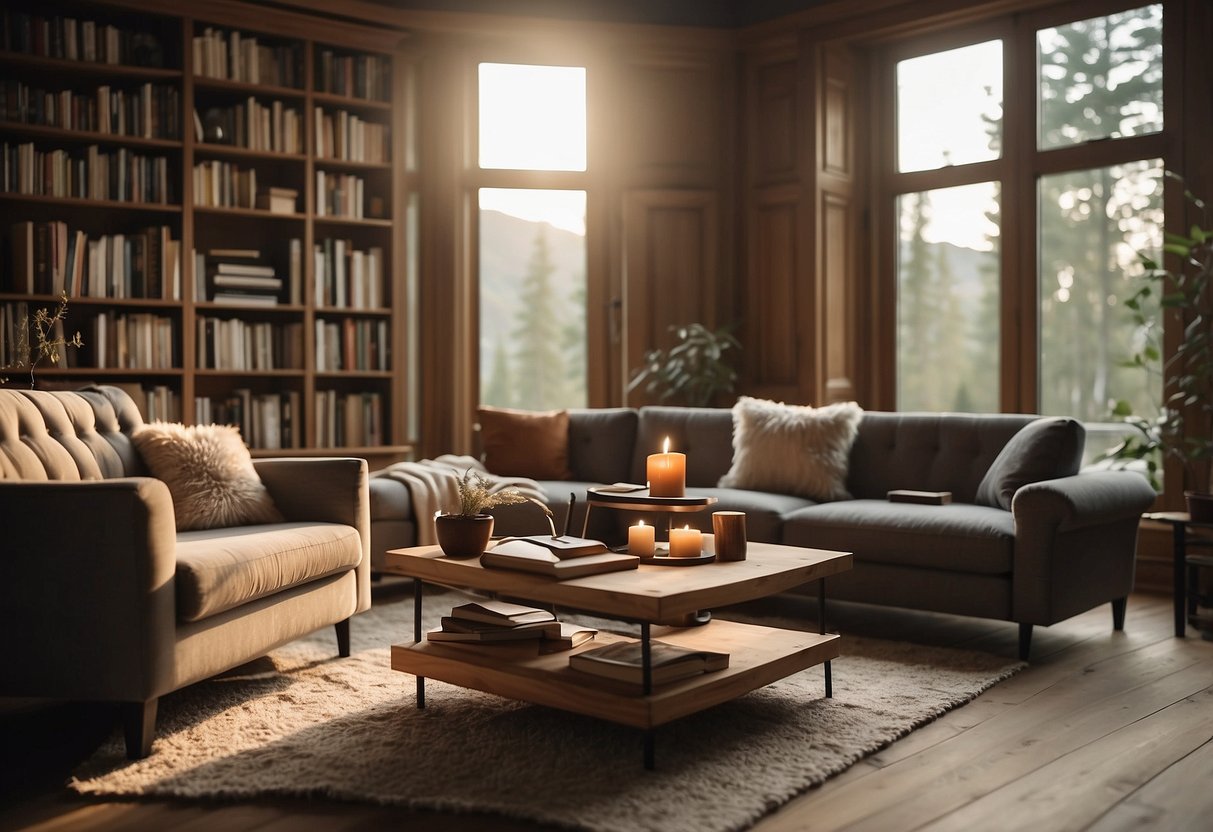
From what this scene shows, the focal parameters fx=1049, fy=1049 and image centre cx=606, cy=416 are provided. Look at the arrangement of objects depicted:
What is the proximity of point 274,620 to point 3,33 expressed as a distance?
3.36 meters

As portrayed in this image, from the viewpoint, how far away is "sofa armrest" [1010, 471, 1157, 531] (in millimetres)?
3244

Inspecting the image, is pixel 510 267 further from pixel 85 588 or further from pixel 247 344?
pixel 85 588

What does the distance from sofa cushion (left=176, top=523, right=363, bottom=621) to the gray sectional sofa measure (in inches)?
42.5

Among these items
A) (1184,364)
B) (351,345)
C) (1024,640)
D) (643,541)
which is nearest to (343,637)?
(643,541)

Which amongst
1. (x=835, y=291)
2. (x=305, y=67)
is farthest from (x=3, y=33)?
(x=835, y=291)

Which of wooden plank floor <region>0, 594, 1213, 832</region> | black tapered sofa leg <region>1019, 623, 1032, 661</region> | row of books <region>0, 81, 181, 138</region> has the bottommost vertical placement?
wooden plank floor <region>0, 594, 1213, 832</region>

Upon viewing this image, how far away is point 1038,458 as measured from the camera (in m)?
3.66

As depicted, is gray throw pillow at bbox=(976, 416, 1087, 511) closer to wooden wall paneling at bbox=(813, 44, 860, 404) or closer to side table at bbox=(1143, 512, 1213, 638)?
side table at bbox=(1143, 512, 1213, 638)

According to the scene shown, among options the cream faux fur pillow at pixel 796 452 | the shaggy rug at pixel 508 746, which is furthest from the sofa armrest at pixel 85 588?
the cream faux fur pillow at pixel 796 452

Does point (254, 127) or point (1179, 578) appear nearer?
point (1179, 578)

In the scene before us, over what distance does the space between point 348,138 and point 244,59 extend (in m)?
0.62

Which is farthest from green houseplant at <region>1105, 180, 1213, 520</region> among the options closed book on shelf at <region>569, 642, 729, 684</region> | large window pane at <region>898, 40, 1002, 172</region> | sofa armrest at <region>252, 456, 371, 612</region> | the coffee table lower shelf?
sofa armrest at <region>252, 456, 371, 612</region>

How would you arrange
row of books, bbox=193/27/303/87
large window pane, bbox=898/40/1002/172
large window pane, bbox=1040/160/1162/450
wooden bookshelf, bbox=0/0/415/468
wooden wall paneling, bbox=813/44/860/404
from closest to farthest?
wooden bookshelf, bbox=0/0/415/468
large window pane, bbox=1040/160/1162/450
row of books, bbox=193/27/303/87
large window pane, bbox=898/40/1002/172
wooden wall paneling, bbox=813/44/860/404

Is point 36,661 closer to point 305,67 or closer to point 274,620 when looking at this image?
point 274,620
